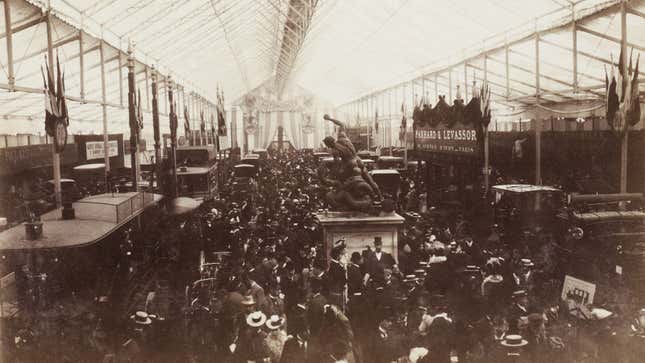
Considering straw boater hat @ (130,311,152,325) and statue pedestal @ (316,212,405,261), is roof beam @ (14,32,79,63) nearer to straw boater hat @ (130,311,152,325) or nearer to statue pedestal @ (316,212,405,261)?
statue pedestal @ (316,212,405,261)

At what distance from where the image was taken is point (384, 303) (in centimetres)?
727

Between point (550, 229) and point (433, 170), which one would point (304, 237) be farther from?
point (433, 170)

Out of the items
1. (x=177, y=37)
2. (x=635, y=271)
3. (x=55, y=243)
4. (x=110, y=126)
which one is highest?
(x=177, y=37)

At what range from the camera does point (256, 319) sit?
6.93 metres

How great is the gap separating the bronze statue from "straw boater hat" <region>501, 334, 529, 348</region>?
7.02 meters

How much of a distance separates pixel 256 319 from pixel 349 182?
7.02m

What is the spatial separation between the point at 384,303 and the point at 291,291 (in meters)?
1.39

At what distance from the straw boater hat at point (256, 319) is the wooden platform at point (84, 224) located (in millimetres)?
3969

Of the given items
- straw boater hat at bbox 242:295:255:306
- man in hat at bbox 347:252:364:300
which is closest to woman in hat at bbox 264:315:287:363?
straw boater hat at bbox 242:295:255:306

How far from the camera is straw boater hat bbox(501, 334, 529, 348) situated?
20.9 ft


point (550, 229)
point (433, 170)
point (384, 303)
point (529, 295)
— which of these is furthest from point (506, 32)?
point (384, 303)

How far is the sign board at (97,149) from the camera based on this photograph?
23447mm

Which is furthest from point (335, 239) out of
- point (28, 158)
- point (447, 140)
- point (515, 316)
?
point (28, 158)

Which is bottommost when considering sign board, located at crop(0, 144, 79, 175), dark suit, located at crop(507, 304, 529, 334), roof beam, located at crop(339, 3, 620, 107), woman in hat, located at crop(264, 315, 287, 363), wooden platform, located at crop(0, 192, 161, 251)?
woman in hat, located at crop(264, 315, 287, 363)
